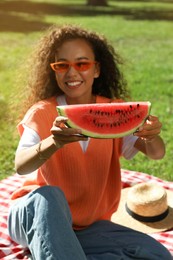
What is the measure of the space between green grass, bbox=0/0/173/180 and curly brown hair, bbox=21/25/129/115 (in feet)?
0.88

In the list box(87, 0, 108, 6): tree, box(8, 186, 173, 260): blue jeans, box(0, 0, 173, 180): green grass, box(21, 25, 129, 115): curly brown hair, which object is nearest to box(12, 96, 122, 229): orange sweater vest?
box(8, 186, 173, 260): blue jeans

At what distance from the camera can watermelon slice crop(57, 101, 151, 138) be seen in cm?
300

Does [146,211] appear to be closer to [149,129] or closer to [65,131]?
[149,129]

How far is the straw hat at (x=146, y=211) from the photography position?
13.4 ft

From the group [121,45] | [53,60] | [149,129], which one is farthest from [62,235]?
[121,45]

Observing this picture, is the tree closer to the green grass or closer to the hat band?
the green grass

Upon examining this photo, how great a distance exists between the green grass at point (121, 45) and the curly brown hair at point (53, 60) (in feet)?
0.88

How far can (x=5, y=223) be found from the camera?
13.1 feet

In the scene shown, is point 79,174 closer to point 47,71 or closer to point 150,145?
point 150,145

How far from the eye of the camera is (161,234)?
386cm

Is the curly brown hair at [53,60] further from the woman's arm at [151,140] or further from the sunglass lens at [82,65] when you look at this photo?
the woman's arm at [151,140]

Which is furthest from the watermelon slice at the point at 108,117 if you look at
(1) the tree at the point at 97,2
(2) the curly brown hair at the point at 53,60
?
(1) the tree at the point at 97,2

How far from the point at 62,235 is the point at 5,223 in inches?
48.6

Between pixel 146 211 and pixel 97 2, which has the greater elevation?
pixel 97 2
